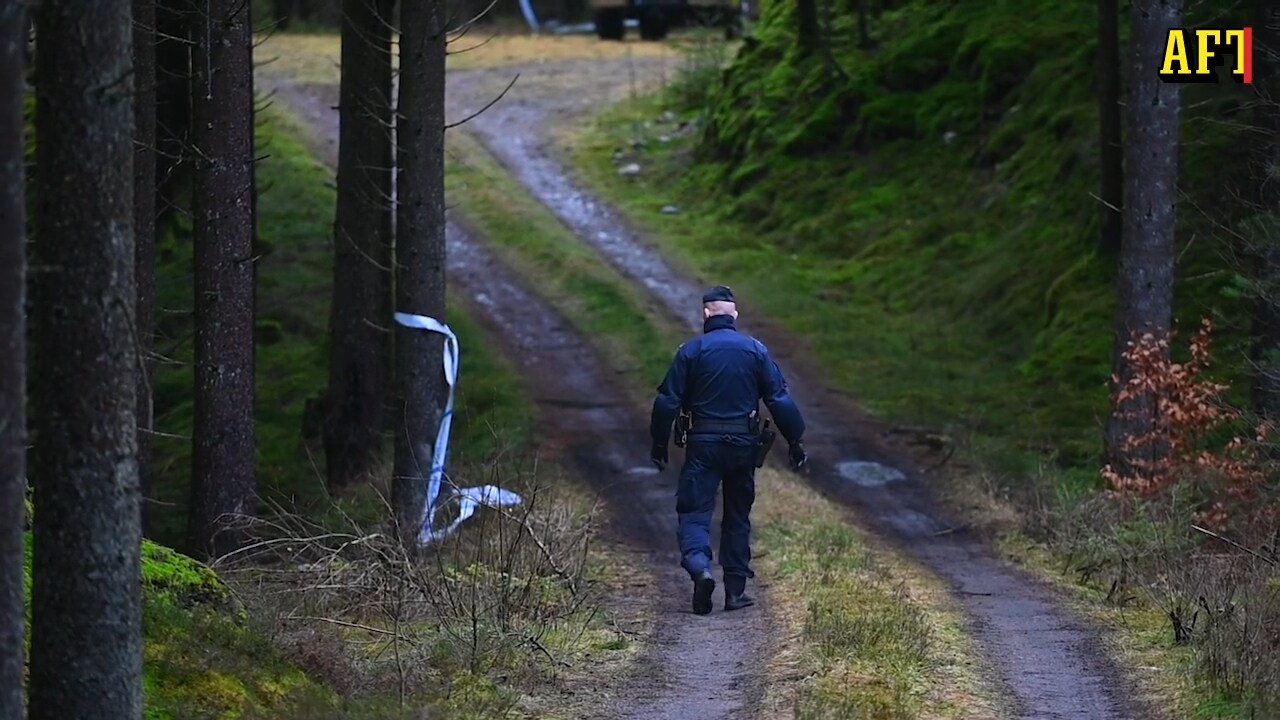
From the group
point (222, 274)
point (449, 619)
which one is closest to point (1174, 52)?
point (222, 274)

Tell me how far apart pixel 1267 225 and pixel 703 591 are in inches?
210

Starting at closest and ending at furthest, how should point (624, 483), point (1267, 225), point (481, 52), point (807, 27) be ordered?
point (1267, 225) → point (624, 483) → point (807, 27) → point (481, 52)

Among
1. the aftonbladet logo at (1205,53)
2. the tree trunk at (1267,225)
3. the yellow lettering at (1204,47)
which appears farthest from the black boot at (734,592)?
the yellow lettering at (1204,47)

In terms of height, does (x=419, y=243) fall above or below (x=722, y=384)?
above

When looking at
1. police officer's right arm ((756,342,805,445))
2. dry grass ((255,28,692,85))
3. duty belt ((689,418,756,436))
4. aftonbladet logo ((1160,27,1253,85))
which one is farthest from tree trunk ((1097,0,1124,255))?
dry grass ((255,28,692,85))

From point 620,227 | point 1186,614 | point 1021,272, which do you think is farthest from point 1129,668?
point 620,227

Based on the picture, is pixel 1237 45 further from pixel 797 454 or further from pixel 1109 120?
pixel 797 454

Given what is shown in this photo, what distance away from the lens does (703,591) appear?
34.8 ft

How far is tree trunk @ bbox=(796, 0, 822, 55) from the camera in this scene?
3222cm

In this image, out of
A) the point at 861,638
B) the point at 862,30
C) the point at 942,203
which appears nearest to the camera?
the point at 861,638

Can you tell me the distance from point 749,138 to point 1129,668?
23.2m

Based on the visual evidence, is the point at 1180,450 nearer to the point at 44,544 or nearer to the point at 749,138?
the point at 44,544

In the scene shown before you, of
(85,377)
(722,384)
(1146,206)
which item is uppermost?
(85,377)

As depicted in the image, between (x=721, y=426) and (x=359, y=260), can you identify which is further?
(x=359, y=260)
